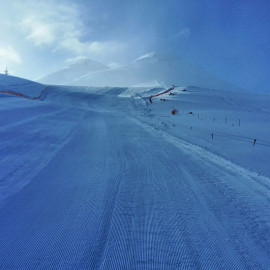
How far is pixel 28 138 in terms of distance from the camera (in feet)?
24.7

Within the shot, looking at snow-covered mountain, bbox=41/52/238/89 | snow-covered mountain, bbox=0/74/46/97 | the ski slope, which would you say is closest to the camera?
the ski slope

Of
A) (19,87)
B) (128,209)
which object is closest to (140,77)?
(19,87)

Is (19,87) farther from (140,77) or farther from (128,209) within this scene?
(140,77)

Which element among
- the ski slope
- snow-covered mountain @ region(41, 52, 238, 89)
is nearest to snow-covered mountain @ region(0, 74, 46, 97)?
the ski slope

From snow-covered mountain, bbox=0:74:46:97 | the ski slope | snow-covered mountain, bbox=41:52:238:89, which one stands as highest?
snow-covered mountain, bbox=41:52:238:89

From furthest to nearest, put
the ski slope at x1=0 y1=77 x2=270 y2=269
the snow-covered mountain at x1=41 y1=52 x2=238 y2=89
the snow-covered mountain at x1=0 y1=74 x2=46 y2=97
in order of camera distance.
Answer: the snow-covered mountain at x1=41 y1=52 x2=238 y2=89
the snow-covered mountain at x1=0 y1=74 x2=46 y2=97
the ski slope at x1=0 y1=77 x2=270 y2=269

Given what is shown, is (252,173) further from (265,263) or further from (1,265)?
(1,265)

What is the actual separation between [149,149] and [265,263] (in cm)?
474

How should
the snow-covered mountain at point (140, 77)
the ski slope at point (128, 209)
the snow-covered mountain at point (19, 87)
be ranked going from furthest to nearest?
1. the snow-covered mountain at point (140, 77)
2. the snow-covered mountain at point (19, 87)
3. the ski slope at point (128, 209)

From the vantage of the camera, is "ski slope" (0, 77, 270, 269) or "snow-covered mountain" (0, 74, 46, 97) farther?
"snow-covered mountain" (0, 74, 46, 97)

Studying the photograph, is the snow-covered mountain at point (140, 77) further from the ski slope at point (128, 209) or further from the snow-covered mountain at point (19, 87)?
the ski slope at point (128, 209)

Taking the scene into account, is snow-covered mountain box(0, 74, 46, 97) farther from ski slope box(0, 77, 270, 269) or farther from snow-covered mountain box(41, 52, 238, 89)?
snow-covered mountain box(41, 52, 238, 89)

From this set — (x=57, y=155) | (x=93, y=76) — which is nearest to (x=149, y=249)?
(x=57, y=155)

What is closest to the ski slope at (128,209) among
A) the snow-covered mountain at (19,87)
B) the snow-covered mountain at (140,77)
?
the snow-covered mountain at (19,87)
